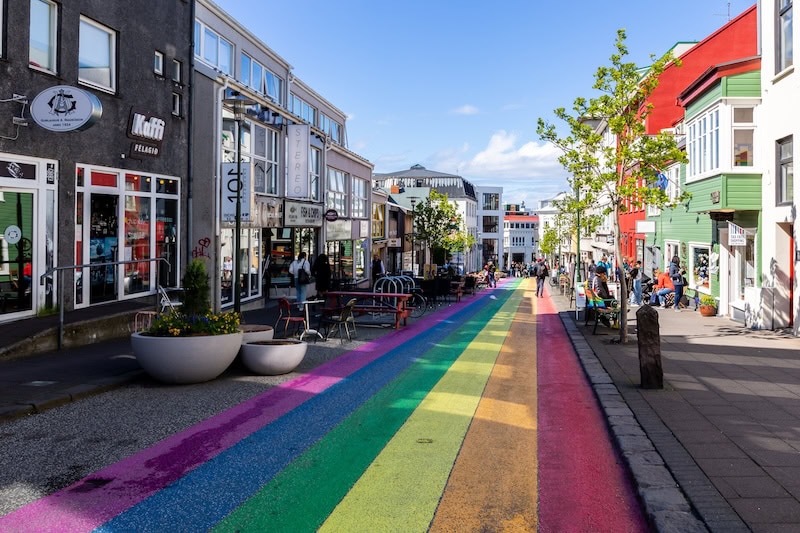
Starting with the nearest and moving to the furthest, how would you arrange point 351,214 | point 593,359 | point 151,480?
point 151,480 < point 593,359 < point 351,214

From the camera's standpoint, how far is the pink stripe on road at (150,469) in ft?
15.2

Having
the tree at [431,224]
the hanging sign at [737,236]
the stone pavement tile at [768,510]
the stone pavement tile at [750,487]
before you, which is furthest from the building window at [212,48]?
the tree at [431,224]

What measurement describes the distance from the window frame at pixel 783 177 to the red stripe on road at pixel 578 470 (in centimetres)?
1009

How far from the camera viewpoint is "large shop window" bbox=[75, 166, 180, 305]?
14070 millimetres

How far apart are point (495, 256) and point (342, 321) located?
112m

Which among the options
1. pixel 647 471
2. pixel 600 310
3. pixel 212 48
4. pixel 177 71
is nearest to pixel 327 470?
pixel 647 471

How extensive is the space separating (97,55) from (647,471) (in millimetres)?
13237

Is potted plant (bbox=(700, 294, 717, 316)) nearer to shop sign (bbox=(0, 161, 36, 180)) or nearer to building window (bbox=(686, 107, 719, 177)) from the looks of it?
building window (bbox=(686, 107, 719, 177))

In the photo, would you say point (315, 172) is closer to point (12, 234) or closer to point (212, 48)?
point (212, 48)

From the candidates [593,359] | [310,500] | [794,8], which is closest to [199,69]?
[593,359]

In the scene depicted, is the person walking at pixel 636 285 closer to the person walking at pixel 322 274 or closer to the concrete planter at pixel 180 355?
the person walking at pixel 322 274

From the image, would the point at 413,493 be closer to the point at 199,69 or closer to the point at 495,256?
the point at 199,69

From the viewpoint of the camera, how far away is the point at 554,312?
25797mm

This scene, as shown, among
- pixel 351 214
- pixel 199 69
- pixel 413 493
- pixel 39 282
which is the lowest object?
pixel 413 493
